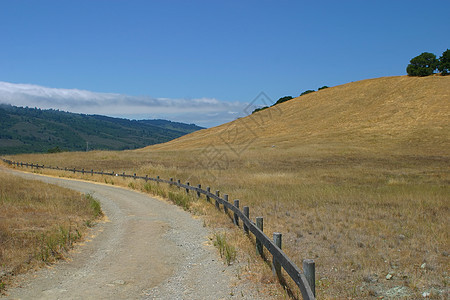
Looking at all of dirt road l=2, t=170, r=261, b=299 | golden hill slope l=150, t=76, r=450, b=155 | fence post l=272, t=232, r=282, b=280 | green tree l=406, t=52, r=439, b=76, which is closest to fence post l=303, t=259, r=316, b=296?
dirt road l=2, t=170, r=261, b=299

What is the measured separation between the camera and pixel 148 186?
24688 millimetres

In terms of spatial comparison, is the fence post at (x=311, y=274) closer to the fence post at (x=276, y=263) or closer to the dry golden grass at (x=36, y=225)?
the fence post at (x=276, y=263)

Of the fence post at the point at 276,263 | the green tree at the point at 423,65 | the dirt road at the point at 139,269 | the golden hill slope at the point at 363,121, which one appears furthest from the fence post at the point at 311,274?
the green tree at the point at 423,65

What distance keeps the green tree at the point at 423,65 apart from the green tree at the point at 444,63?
3.50 feet

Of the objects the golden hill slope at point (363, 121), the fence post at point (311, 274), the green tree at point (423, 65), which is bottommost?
the fence post at point (311, 274)

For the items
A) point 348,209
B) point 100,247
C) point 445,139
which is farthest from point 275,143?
point 100,247

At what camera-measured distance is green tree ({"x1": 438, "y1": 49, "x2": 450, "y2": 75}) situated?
301 feet

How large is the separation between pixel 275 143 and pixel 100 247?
174 ft

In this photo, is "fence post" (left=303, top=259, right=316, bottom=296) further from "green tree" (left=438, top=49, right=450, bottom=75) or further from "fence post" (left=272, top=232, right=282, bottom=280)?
"green tree" (left=438, top=49, right=450, bottom=75)

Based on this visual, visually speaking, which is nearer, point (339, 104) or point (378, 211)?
point (378, 211)

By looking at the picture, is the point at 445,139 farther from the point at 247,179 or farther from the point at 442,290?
the point at 442,290

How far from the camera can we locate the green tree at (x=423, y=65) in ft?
304

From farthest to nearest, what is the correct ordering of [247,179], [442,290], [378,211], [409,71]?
[409,71], [247,179], [378,211], [442,290]

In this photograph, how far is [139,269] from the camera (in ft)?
28.2
